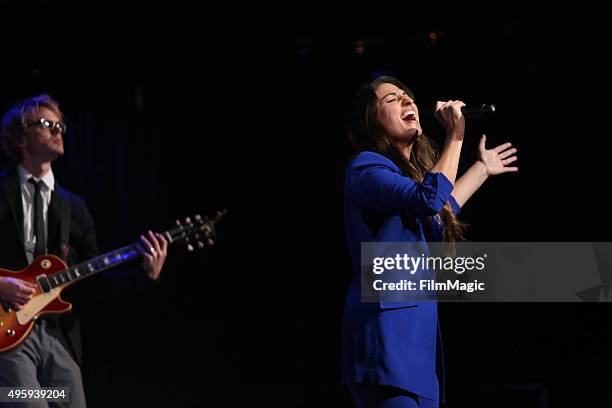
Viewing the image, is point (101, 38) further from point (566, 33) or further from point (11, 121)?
point (566, 33)

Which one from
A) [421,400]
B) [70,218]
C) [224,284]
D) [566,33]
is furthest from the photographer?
[224,284]

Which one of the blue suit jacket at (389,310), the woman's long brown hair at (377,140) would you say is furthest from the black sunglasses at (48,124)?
the blue suit jacket at (389,310)

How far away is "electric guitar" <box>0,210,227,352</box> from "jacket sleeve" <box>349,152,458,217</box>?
5.06ft

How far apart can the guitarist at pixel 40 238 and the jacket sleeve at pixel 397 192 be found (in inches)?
57.6

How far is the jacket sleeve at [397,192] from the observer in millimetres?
1893

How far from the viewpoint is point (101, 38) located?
4227 mm

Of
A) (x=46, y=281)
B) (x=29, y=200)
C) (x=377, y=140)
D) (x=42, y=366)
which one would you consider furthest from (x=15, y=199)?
(x=377, y=140)

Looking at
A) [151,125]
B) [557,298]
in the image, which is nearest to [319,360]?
[557,298]

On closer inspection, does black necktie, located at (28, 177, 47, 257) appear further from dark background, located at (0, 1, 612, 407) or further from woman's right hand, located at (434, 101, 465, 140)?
woman's right hand, located at (434, 101, 465, 140)

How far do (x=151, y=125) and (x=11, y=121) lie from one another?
44.4 inches

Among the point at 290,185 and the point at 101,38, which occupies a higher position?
the point at 101,38

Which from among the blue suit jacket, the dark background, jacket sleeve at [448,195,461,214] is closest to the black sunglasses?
the dark background

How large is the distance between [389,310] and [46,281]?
5.56 ft

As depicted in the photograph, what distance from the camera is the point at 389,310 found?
190 cm
